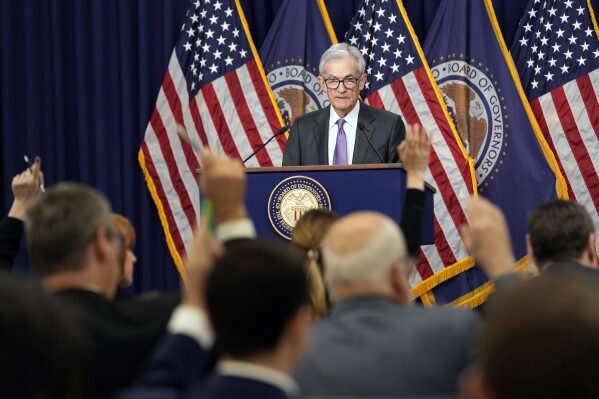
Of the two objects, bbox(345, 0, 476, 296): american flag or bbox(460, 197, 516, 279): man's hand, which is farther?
bbox(345, 0, 476, 296): american flag

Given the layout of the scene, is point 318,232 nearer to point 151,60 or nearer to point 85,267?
point 85,267

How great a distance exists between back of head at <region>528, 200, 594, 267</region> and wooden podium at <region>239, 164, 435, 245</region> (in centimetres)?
141

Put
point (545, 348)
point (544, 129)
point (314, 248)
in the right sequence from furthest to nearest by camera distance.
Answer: point (544, 129) → point (314, 248) → point (545, 348)

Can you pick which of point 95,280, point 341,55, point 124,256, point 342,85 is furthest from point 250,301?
point 341,55

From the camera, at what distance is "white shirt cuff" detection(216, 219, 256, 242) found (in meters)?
1.93

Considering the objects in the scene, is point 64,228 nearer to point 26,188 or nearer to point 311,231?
point 311,231

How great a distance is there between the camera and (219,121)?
7090mm

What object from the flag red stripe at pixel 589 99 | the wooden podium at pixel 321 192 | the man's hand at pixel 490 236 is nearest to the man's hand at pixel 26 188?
the wooden podium at pixel 321 192

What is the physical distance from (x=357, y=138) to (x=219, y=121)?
7.08 ft

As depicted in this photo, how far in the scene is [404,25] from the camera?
6.98 meters

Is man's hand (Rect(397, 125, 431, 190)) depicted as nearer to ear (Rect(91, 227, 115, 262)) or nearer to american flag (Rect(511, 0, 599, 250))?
ear (Rect(91, 227, 115, 262))

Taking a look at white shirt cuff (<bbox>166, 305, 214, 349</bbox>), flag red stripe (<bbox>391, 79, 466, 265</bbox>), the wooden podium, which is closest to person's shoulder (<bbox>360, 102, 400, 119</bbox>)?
the wooden podium

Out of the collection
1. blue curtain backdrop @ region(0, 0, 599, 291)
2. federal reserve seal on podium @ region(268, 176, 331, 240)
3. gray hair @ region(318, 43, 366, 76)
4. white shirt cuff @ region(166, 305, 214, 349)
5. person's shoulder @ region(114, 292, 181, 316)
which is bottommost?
white shirt cuff @ region(166, 305, 214, 349)

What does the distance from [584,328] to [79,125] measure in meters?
6.89
